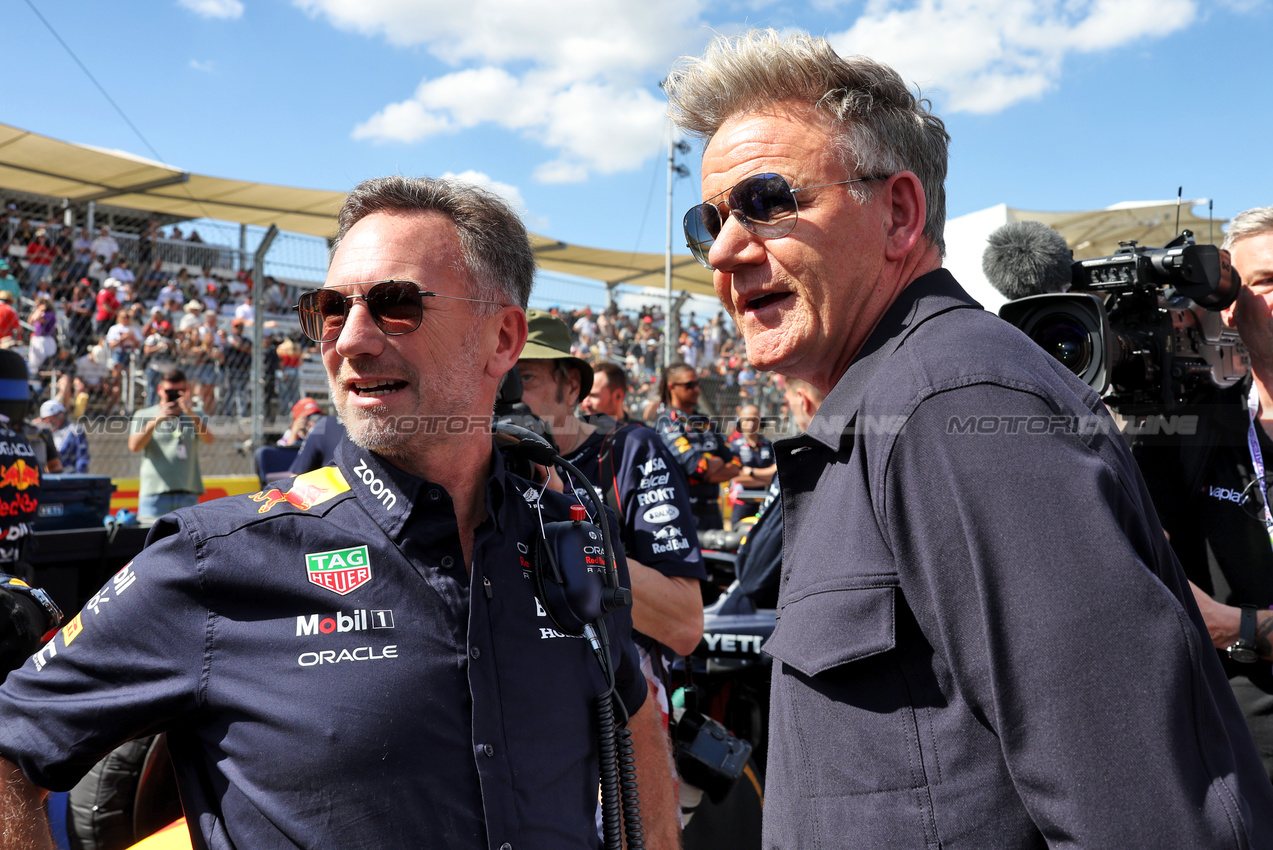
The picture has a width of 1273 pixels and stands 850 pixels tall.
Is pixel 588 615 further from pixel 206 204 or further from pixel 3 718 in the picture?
pixel 206 204

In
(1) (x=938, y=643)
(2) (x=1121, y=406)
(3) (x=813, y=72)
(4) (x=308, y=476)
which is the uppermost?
(3) (x=813, y=72)

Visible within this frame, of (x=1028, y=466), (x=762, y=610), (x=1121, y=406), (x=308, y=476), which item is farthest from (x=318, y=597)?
(x=762, y=610)

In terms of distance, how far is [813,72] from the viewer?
1.48m

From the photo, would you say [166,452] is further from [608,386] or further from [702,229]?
[702,229]

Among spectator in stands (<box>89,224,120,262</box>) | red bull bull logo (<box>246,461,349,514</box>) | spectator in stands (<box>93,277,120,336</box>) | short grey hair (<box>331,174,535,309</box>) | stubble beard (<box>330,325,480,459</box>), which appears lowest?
red bull bull logo (<box>246,461,349,514</box>)

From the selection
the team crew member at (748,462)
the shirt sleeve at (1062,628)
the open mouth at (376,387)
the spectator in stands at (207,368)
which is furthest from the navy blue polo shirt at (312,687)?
the spectator in stands at (207,368)

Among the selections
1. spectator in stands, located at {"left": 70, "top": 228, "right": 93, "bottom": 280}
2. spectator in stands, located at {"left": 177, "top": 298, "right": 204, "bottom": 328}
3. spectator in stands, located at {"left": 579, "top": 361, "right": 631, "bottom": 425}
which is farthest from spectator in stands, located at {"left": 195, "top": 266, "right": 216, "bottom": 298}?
spectator in stands, located at {"left": 579, "top": 361, "right": 631, "bottom": 425}

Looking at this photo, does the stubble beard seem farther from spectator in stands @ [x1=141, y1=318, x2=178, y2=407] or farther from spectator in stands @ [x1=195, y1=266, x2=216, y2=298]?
spectator in stands @ [x1=195, y1=266, x2=216, y2=298]

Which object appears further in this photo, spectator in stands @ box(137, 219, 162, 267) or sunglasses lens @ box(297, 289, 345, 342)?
spectator in stands @ box(137, 219, 162, 267)

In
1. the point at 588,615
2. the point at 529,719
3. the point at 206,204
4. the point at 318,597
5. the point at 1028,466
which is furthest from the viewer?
the point at 206,204

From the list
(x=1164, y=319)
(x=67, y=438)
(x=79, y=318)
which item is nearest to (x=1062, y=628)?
(x=1164, y=319)

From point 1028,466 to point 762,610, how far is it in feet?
10.8

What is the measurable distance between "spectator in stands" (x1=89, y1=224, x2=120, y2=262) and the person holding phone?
694 centimetres

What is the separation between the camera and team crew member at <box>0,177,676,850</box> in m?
1.45
